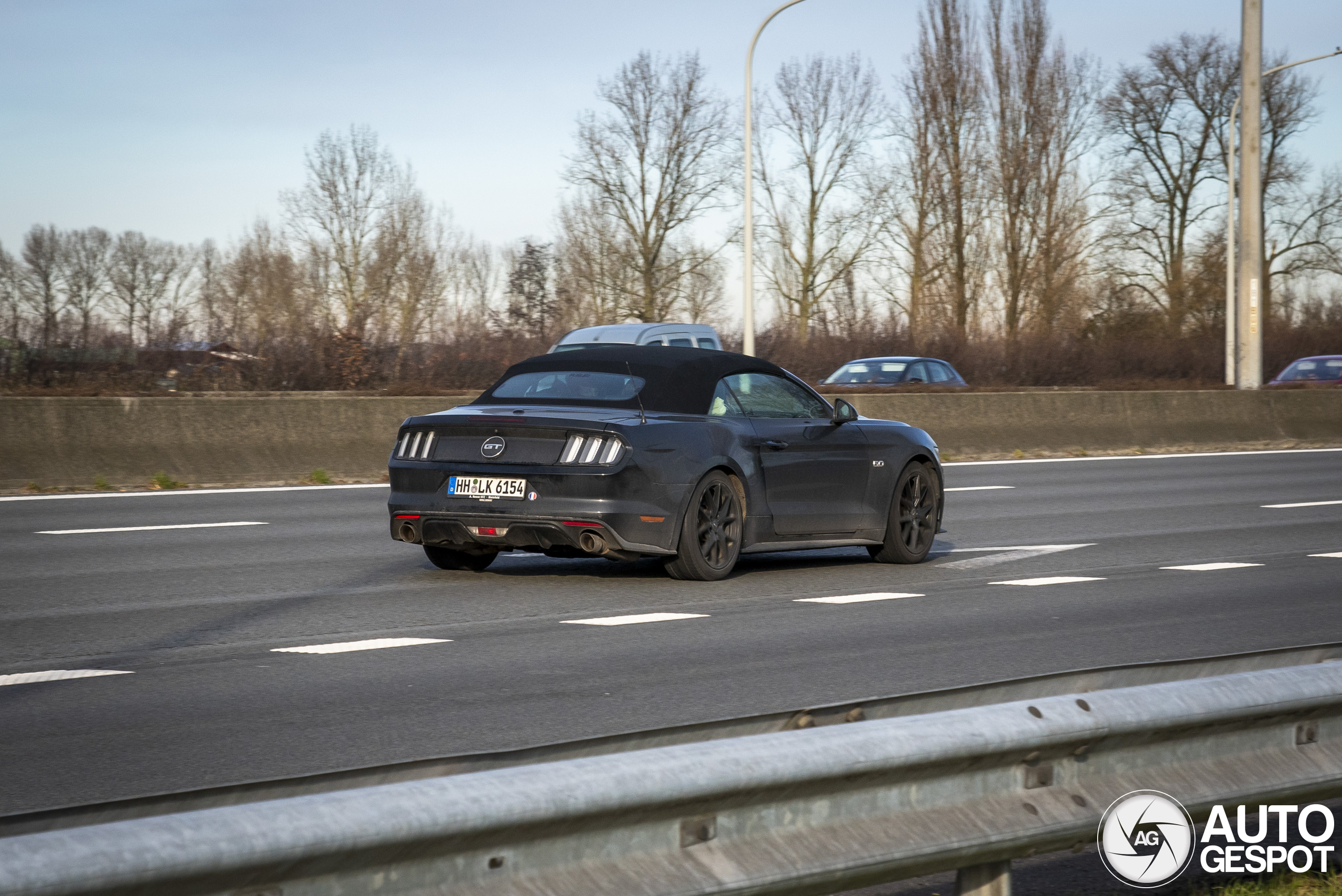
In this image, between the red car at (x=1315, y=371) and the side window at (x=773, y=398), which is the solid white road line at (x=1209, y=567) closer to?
the side window at (x=773, y=398)

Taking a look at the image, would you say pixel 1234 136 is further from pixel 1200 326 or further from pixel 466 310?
pixel 1200 326

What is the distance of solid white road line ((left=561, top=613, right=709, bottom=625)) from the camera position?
8.36 m

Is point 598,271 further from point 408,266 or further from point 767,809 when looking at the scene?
point 767,809

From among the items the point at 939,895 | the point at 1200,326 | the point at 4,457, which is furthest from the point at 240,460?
the point at 1200,326

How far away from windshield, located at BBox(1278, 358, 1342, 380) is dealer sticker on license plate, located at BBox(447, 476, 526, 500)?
30419mm

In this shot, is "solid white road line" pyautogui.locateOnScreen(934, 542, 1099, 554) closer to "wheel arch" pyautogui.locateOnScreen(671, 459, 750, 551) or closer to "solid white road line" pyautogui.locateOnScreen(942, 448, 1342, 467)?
"wheel arch" pyautogui.locateOnScreen(671, 459, 750, 551)

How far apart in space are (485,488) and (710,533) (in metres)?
1.43

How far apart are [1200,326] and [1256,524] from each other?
45584 millimetres

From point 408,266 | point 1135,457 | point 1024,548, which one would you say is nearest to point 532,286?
point 408,266

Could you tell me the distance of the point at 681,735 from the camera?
291 centimetres

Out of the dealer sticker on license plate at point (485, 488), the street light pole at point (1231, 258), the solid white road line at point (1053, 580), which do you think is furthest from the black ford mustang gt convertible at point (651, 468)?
the street light pole at point (1231, 258)

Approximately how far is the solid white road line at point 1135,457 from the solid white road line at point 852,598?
1406cm

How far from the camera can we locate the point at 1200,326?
190ft

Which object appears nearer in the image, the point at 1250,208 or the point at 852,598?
the point at 852,598
